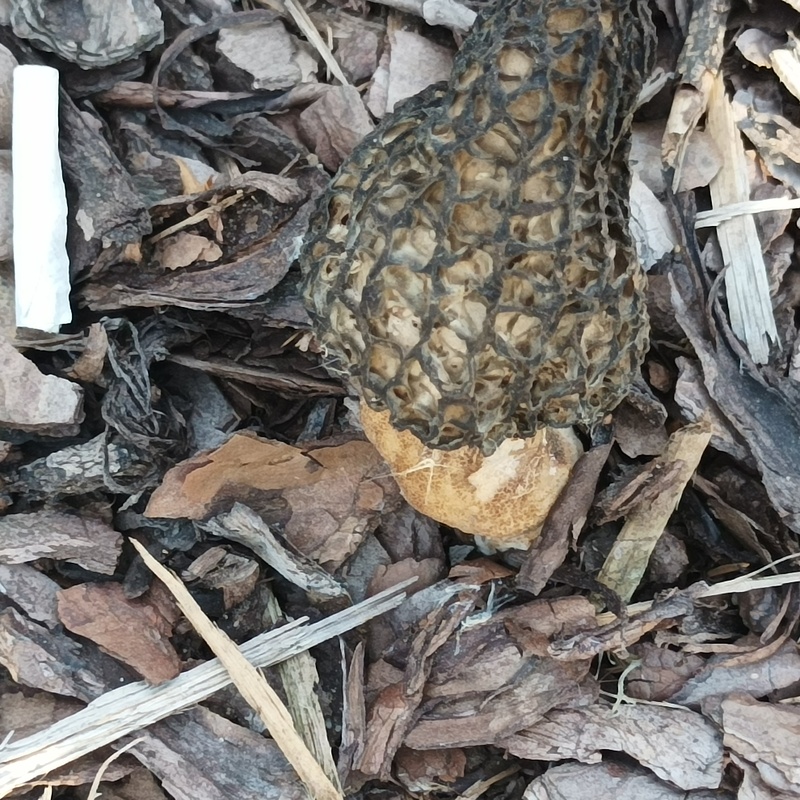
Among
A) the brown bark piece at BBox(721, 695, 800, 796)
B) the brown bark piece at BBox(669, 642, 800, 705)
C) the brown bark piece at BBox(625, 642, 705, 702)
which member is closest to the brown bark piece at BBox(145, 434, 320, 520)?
the brown bark piece at BBox(625, 642, 705, 702)

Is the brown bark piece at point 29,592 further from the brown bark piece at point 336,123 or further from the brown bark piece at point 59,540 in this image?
the brown bark piece at point 336,123

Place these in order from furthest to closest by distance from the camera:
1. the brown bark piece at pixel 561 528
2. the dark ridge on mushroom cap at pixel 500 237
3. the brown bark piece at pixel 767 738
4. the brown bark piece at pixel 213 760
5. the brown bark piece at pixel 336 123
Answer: the brown bark piece at pixel 336 123, the brown bark piece at pixel 561 528, the brown bark piece at pixel 213 760, the brown bark piece at pixel 767 738, the dark ridge on mushroom cap at pixel 500 237

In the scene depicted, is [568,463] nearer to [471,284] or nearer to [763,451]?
[763,451]

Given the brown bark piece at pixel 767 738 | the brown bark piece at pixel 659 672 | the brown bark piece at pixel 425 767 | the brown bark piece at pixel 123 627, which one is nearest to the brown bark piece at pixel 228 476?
the brown bark piece at pixel 123 627

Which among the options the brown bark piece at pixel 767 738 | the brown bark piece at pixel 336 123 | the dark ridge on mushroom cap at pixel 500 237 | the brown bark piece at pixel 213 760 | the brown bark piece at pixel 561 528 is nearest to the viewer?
the dark ridge on mushroom cap at pixel 500 237

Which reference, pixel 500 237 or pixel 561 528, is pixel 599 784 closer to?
pixel 561 528
